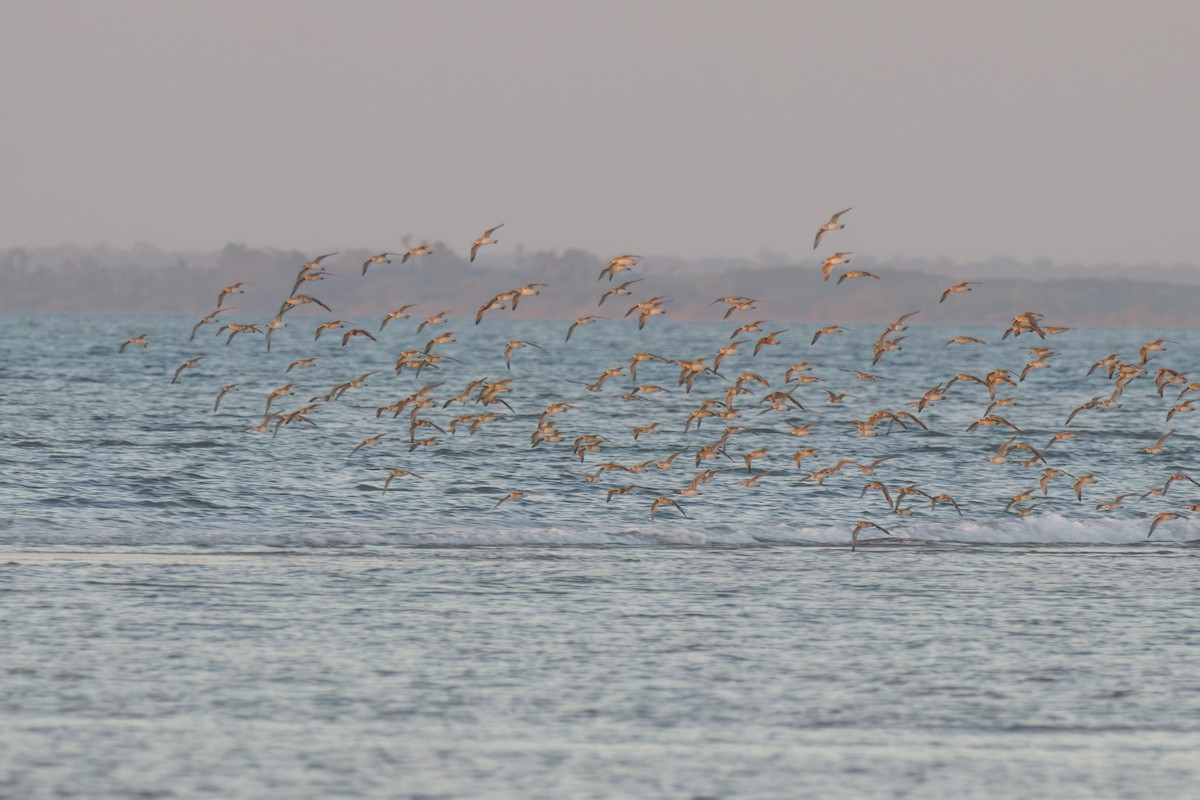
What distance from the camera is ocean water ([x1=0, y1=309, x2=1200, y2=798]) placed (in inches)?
544

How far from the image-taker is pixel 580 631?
1944 centimetres

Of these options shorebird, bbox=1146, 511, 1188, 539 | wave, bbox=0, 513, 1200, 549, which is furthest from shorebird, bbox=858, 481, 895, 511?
shorebird, bbox=1146, 511, 1188, 539

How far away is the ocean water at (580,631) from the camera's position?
13812 millimetres

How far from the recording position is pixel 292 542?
94.4ft

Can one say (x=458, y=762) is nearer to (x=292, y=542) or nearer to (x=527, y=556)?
(x=527, y=556)

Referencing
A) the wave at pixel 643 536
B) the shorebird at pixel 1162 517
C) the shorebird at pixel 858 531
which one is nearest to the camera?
the wave at pixel 643 536

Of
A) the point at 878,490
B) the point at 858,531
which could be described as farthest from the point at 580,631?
the point at 878,490

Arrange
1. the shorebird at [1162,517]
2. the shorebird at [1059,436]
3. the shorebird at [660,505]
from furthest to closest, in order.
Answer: the shorebird at [1059,436] < the shorebird at [660,505] < the shorebird at [1162,517]

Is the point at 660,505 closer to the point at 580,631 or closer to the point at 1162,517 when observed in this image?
the point at 1162,517

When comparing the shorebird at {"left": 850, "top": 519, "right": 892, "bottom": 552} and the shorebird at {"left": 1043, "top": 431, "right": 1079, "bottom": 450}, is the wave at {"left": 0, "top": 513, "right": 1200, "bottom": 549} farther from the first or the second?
the shorebird at {"left": 1043, "top": 431, "right": 1079, "bottom": 450}

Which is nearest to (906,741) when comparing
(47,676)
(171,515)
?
(47,676)

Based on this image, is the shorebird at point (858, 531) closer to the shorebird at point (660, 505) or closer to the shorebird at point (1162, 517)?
the shorebird at point (660, 505)

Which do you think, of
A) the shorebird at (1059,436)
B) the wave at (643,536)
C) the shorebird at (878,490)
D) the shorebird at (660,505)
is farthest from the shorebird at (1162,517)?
the shorebird at (660,505)

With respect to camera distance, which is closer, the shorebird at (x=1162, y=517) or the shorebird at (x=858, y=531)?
the shorebird at (x=858, y=531)
